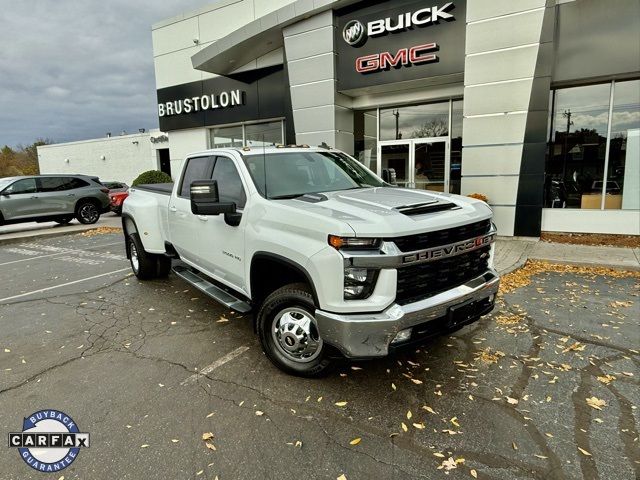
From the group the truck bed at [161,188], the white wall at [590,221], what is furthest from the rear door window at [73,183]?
the white wall at [590,221]

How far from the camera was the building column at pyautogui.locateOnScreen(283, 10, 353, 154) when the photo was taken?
12.3 m

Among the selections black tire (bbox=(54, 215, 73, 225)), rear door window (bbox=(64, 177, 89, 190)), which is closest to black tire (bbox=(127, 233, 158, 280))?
black tire (bbox=(54, 215, 73, 225))

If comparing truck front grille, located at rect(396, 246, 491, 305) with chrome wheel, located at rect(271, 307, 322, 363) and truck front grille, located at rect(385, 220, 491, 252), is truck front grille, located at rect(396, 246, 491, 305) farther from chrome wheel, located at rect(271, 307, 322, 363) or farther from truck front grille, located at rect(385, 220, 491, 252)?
chrome wheel, located at rect(271, 307, 322, 363)

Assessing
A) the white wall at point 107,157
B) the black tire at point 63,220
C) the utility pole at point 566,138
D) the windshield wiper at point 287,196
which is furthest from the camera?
the white wall at point 107,157

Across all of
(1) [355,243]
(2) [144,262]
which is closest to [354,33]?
(2) [144,262]

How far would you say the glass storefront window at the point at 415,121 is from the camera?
12375 millimetres

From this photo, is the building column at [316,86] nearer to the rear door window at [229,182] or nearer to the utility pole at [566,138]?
the utility pole at [566,138]

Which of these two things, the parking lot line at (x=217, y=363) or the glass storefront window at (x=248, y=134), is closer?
the parking lot line at (x=217, y=363)

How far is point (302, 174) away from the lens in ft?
14.0

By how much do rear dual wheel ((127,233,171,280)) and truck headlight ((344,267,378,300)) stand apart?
4.41 m

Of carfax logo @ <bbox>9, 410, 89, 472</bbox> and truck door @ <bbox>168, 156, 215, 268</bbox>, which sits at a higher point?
truck door @ <bbox>168, 156, 215, 268</bbox>

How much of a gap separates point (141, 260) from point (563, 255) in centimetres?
774

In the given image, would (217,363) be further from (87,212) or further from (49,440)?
(87,212)

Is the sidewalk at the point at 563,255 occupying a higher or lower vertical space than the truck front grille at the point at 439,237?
lower
